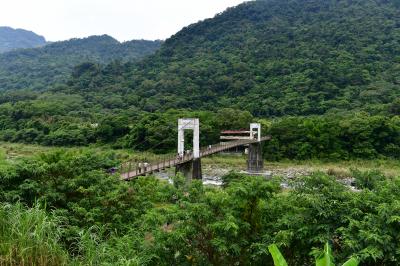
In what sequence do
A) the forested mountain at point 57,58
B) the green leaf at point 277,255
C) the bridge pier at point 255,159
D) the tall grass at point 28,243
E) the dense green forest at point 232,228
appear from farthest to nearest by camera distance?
the forested mountain at point 57,58
the bridge pier at point 255,159
the dense green forest at point 232,228
the tall grass at point 28,243
the green leaf at point 277,255

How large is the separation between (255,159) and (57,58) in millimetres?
110529

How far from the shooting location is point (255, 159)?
3631 cm

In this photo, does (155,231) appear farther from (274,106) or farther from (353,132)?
(274,106)

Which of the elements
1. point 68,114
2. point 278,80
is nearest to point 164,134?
point 68,114

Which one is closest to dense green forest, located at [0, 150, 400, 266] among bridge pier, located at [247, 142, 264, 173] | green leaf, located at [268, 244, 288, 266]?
green leaf, located at [268, 244, 288, 266]

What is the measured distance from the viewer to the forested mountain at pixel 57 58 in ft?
349

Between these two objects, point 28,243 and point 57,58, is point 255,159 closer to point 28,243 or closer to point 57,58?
point 28,243

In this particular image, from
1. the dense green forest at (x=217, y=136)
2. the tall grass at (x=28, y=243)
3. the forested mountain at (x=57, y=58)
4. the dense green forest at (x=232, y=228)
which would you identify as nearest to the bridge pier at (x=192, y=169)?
the dense green forest at (x=217, y=136)

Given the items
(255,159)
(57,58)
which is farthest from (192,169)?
(57,58)

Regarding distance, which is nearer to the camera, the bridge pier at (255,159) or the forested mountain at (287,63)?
the bridge pier at (255,159)

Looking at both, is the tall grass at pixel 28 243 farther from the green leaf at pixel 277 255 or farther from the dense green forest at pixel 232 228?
the green leaf at pixel 277 255

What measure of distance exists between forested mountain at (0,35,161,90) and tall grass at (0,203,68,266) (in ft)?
324

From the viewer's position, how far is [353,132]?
1485 inches

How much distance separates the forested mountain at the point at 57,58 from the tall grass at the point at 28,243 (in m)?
98.6
